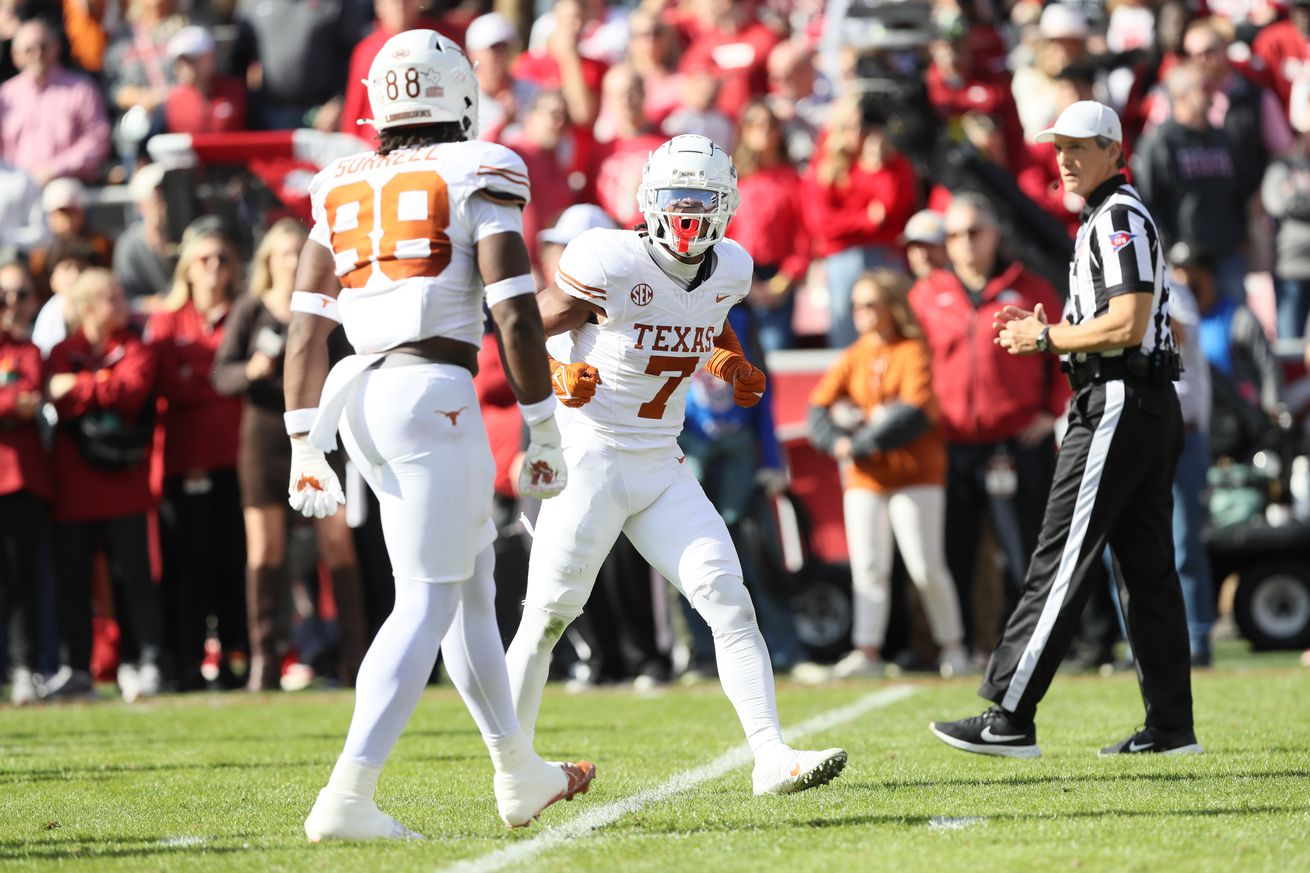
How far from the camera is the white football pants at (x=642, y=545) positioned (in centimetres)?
621

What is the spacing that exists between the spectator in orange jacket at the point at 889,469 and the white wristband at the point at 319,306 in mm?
5741

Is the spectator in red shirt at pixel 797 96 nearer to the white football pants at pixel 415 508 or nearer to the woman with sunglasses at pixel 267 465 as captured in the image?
the woman with sunglasses at pixel 267 465

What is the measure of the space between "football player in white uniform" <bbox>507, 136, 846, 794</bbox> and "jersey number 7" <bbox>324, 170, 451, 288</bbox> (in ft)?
3.51

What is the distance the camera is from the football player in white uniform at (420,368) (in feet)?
17.2

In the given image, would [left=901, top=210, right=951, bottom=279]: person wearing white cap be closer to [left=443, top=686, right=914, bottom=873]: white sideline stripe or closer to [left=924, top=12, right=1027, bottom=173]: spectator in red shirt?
[left=924, top=12, right=1027, bottom=173]: spectator in red shirt

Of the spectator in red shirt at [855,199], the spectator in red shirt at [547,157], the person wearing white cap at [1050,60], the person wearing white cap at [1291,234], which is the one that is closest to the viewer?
the spectator in red shirt at [855,199]

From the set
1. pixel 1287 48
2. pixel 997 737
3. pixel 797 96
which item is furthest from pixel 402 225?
pixel 1287 48

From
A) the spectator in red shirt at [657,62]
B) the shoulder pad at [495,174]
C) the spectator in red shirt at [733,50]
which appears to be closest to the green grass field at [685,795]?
the shoulder pad at [495,174]

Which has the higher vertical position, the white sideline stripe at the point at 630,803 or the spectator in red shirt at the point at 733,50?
the spectator in red shirt at the point at 733,50

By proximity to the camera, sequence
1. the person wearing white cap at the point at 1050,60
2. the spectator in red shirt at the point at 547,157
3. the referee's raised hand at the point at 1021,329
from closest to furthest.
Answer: the referee's raised hand at the point at 1021,329 < the spectator in red shirt at the point at 547,157 < the person wearing white cap at the point at 1050,60

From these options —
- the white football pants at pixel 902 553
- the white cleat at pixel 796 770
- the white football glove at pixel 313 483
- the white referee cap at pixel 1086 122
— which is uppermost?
the white referee cap at pixel 1086 122

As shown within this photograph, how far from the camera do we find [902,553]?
11164 millimetres

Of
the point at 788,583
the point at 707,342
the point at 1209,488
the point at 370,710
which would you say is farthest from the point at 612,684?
the point at 370,710

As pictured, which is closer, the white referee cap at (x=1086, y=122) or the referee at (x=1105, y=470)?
the referee at (x=1105, y=470)
